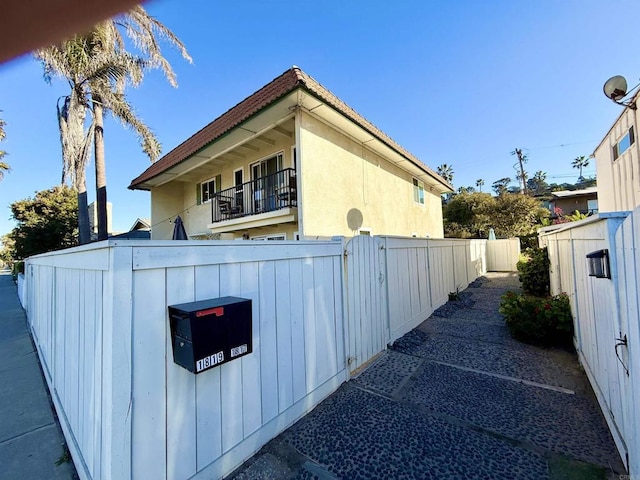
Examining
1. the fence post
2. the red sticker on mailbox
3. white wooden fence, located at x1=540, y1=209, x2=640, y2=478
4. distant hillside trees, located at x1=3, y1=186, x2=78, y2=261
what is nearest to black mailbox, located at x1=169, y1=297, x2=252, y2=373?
the red sticker on mailbox

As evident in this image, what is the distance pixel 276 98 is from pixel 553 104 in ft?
35.7

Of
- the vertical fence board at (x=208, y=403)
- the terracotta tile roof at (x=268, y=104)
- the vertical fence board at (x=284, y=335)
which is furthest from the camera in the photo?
the terracotta tile roof at (x=268, y=104)

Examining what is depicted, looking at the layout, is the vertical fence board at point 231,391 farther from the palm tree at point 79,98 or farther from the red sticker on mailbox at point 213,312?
the palm tree at point 79,98

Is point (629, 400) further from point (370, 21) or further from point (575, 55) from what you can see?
point (575, 55)

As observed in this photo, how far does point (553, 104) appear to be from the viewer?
34.3 feet

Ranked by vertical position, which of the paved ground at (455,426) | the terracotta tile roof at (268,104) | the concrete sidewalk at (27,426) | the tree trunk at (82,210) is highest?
the terracotta tile roof at (268,104)

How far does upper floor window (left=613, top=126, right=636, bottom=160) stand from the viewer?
24.7 feet

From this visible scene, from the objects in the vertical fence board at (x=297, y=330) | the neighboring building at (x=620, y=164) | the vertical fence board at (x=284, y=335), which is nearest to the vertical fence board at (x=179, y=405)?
the vertical fence board at (x=284, y=335)

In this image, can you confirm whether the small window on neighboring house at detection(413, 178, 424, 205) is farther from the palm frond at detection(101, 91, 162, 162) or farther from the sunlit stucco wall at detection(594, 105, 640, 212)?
the palm frond at detection(101, 91, 162, 162)

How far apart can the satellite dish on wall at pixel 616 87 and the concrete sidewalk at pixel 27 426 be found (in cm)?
1090

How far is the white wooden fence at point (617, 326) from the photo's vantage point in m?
1.71

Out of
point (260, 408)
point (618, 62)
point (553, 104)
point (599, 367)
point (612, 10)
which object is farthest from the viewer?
point (553, 104)

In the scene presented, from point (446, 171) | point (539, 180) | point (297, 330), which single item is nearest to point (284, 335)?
point (297, 330)

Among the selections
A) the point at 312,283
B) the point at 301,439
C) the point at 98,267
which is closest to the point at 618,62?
the point at 312,283
